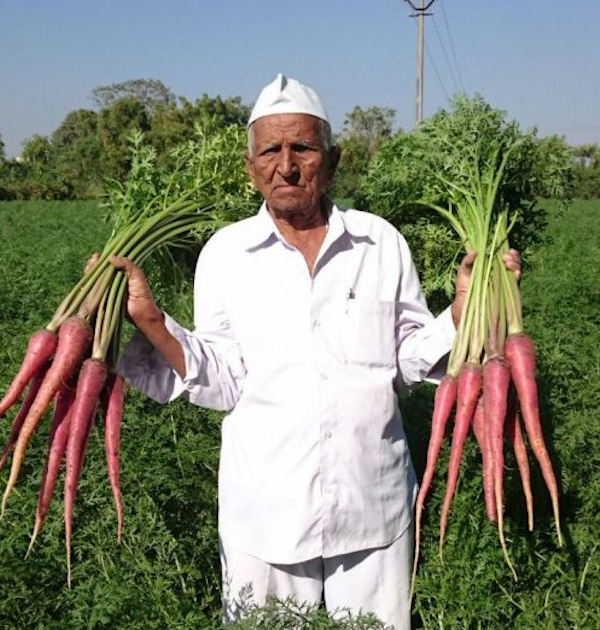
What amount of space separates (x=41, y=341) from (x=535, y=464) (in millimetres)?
2833

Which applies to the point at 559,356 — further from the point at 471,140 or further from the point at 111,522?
the point at 111,522

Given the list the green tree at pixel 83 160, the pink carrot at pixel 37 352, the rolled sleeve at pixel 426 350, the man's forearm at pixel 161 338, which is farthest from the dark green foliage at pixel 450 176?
the green tree at pixel 83 160

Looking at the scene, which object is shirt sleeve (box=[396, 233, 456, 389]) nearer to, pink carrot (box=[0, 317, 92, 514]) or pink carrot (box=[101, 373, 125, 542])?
pink carrot (box=[101, 373, 125, 542])

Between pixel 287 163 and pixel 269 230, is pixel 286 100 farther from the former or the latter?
pixel 269 230

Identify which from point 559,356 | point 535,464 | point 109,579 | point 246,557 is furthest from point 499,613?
point 559,356

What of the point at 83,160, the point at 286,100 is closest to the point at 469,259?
the point at 286,100

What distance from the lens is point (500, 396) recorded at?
2689mm

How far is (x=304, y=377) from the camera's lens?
103 inches

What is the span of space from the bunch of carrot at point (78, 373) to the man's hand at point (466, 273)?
118cm

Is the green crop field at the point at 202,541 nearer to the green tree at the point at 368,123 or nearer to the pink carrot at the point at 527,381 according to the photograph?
the pink carrot at the point at 527,381

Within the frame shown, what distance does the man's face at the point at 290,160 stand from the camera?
102 inches

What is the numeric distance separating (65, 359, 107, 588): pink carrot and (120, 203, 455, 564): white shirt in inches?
5.7

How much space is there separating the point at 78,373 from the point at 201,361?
1.55 ft

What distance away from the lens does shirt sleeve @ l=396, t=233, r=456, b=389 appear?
277cm
